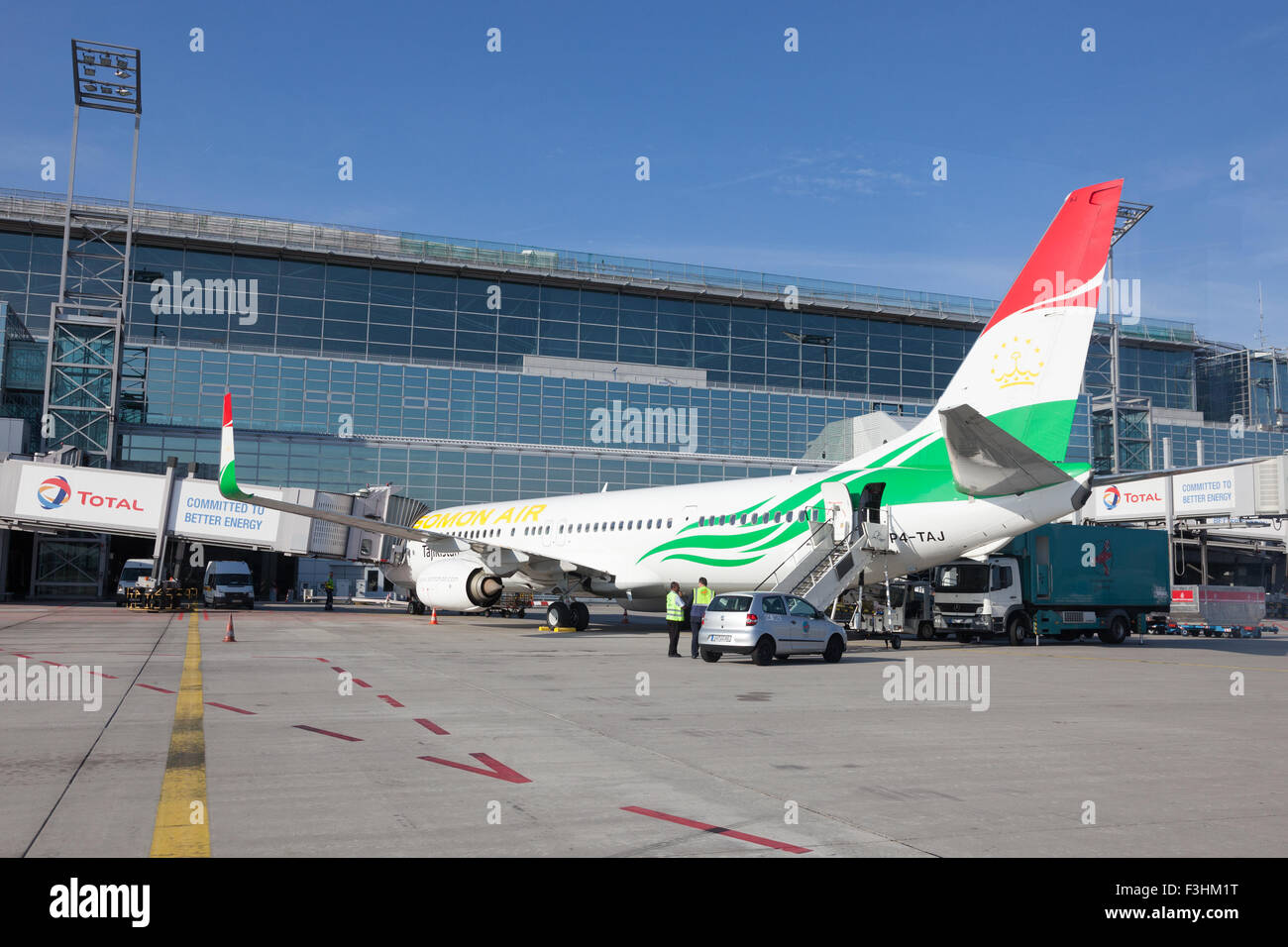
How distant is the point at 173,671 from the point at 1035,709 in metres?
13.0

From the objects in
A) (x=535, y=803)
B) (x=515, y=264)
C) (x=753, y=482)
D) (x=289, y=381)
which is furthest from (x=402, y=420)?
(x=535, y=803)

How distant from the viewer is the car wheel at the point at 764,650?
61.8 ft

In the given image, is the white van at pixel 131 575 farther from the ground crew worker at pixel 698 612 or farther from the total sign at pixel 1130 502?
the total sign at pixel 1130 502

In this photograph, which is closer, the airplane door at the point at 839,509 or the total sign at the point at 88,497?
the airplane door at the point at 839,509

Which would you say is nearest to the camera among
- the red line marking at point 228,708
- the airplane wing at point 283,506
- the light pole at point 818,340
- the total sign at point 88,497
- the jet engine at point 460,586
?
the red line marking at point 228,708

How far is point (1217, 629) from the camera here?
38719mm

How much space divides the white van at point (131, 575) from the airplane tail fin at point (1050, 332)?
3581 cm

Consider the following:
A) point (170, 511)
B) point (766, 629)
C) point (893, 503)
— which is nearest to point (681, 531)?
point (893, 503)

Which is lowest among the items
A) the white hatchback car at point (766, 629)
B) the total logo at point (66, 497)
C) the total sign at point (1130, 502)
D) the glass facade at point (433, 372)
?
the white hatchback car at point (766, 629)

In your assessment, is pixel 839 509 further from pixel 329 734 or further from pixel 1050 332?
pixel 329 734

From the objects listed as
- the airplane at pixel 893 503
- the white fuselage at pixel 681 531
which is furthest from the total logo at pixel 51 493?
the airplane at pixel 893 503

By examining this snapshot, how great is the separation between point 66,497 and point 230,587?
7.15 meters

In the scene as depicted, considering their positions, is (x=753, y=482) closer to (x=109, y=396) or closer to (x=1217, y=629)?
(x=1217, y=629)

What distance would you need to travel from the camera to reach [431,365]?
58.2 metres
